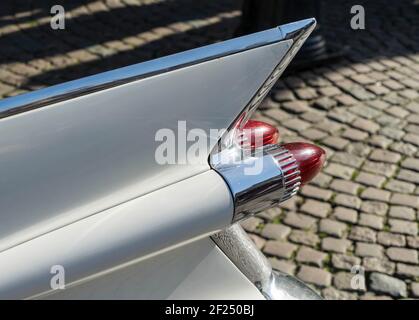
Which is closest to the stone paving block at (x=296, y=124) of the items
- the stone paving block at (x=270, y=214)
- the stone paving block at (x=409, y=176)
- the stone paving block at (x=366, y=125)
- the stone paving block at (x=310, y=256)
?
the stone paving block at (x=366, y=125)

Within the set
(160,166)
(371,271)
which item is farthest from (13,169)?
(371,271)

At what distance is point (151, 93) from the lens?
1.50 metres

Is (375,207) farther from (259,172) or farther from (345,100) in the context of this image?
(259,172)

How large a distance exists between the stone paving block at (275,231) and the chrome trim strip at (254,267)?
1.99 meters

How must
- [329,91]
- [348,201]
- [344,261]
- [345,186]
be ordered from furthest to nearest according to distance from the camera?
[329,91], [345,186], [348,201], [344,261]

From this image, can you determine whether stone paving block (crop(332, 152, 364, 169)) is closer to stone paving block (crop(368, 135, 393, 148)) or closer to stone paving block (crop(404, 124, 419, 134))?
stone paving block (crop(368, 135, 393, 148))

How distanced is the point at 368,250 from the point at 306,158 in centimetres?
223

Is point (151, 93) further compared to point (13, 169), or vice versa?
point (151, 93)

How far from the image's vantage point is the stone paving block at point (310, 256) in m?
3.71

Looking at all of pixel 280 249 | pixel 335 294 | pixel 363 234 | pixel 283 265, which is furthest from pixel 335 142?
pixel 335 294

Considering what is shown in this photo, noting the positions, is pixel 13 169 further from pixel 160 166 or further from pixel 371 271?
pixel 371 271

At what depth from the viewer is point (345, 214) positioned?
162 inches

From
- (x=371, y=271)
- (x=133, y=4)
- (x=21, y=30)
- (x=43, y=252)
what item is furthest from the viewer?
(x=133, y=4)
